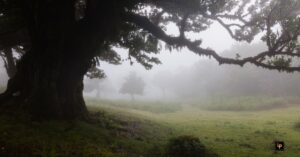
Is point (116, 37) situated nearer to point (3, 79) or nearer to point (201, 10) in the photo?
point (201, 10)

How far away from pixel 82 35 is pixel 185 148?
858cm

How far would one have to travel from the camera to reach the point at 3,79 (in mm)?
100562

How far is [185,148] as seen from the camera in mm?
13617

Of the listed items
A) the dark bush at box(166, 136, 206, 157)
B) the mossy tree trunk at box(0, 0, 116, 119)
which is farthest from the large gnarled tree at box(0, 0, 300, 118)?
the dark bush at box(166, 136, 206, 157)

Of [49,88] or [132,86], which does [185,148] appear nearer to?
[49,88]

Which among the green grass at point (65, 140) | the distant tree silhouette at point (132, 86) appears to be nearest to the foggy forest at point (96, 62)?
the green grass at point (65, 140)

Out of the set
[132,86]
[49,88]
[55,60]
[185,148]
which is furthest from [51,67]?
[132,86]

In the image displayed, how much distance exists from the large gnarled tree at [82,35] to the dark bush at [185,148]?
5.67 meters

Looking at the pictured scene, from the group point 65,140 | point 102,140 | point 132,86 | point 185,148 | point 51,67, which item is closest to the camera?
point 65,140

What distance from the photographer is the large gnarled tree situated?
16.2 m

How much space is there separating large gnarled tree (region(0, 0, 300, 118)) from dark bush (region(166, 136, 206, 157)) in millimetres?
5672

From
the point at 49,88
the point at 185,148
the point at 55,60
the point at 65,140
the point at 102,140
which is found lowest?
the point at 185,148

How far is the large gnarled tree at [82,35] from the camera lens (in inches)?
638

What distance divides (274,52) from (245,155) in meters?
5.01
